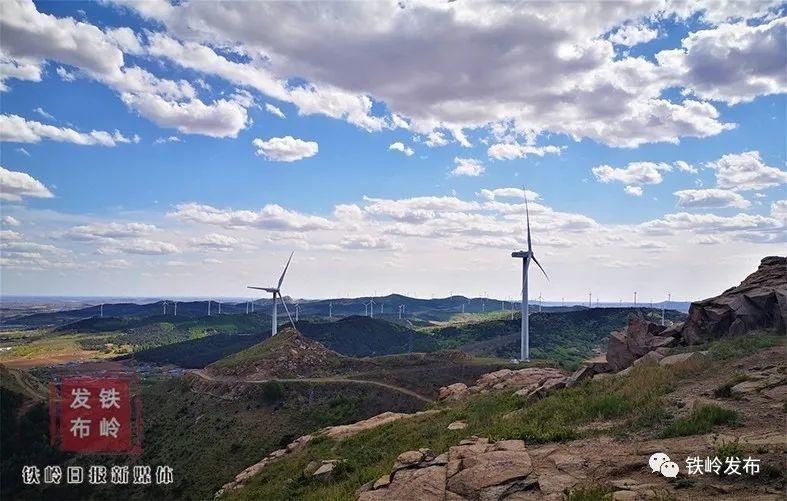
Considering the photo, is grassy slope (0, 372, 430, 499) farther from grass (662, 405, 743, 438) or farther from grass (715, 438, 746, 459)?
grass (715, 438, 746, 459)

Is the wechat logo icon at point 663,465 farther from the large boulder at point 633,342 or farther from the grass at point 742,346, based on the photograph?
the large boulder at point 633,342

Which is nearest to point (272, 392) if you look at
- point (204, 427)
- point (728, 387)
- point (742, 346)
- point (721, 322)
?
point (204, 427)

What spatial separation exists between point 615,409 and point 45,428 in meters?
101

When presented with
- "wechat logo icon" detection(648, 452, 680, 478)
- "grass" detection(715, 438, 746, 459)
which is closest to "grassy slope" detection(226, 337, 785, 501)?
"grass" detection(715, 438, 746, 459)

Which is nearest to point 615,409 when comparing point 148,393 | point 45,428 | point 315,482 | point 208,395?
point 315,482

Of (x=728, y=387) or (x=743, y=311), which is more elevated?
(x=743, y=311)

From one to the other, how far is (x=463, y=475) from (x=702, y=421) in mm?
9054

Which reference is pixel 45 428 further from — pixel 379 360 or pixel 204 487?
pixel 379 360

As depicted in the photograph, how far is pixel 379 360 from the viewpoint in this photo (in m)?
125

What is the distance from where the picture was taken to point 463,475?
56.6 feet

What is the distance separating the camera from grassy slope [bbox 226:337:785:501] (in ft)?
65.4

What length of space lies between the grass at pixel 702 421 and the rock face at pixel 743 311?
2182 cm

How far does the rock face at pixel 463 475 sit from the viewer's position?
16031mm

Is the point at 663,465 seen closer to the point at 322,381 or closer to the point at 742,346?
the point at 742,346
